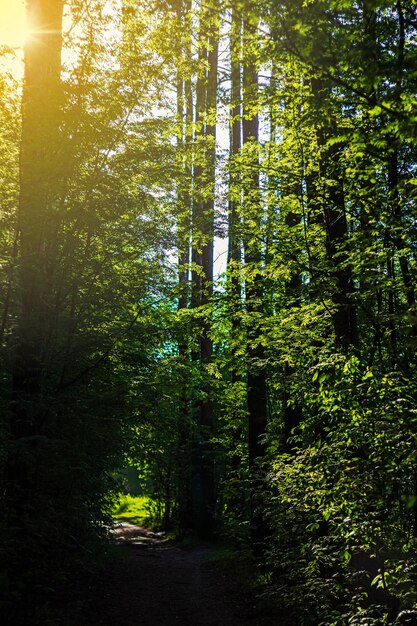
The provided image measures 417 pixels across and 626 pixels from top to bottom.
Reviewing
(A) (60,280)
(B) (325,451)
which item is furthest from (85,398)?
(B) (325,451)

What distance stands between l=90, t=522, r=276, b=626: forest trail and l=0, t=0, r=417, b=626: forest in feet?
2.24

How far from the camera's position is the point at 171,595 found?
10258 mm

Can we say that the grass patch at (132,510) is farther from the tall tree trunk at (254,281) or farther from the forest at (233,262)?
the forest at (233,262)

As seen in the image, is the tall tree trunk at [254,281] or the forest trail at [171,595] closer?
the tall tree trunk at [254,281]

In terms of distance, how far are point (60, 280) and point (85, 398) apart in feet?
5.04

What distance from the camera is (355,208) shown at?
7172 millimetres

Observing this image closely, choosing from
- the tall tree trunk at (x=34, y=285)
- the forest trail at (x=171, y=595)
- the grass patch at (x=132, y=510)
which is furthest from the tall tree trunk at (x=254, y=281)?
the grass patch at (x=132, y=510)

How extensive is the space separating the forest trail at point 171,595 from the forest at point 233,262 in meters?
0.68

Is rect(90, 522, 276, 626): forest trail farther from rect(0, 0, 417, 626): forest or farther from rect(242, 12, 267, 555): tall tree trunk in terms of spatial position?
rect(242, 12, 267, 555): tall tree trunk

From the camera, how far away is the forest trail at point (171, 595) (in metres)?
8.41

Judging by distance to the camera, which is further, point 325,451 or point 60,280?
point 60,280

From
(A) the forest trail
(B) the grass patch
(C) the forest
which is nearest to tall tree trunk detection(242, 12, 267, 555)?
(C) the forest

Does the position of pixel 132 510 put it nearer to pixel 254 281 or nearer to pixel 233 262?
pixel 254 281

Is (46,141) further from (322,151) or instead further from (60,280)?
(322,151)
